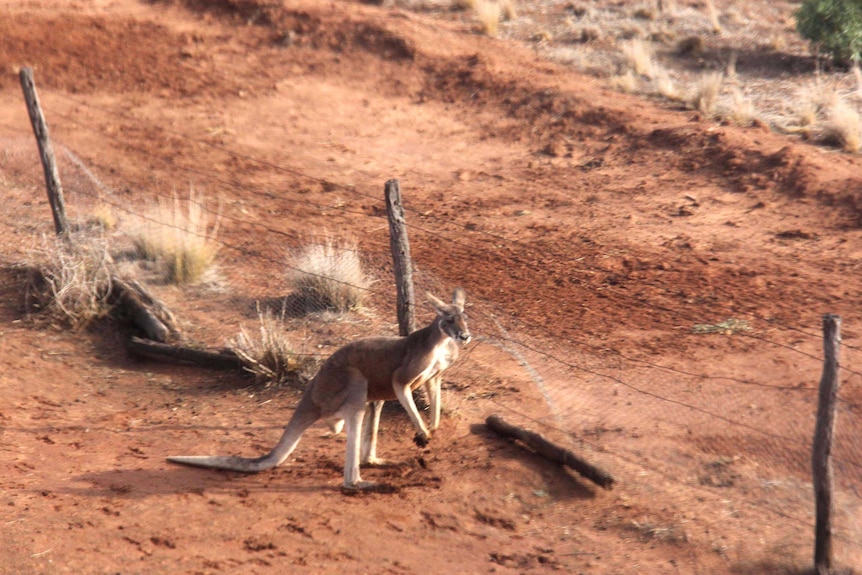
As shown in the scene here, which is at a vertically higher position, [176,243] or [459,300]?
[459,300]

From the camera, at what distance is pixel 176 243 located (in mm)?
10391

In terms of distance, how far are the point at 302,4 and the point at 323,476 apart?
13457 millimetres

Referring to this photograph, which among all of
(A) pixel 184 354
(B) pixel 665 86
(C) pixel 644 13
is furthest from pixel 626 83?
(A) pixel 184 354

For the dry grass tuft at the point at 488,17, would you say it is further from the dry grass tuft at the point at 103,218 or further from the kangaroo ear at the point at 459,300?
the kangaroo ear at the point at 459,300

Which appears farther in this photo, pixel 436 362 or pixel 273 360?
pixel 273 360

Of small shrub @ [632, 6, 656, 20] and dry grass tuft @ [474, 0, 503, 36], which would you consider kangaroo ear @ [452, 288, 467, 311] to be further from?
small shrub @ [632, 6, 656, 20]

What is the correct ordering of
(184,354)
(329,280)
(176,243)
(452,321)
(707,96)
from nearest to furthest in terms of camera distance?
(452,321), (184,354), (329,280), (176,243), (707,96)

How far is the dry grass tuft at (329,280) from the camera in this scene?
9430 millimetres

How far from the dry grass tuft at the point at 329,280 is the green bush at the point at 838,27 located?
9308 mm

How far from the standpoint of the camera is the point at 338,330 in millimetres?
9172

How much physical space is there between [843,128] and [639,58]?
4.05m

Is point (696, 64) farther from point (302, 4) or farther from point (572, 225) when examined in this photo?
point (302, 4)

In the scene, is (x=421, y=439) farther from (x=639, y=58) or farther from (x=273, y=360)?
(x=639, y=58)

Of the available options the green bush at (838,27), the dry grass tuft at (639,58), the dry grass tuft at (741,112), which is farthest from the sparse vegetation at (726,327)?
the green bush at (838,27)
